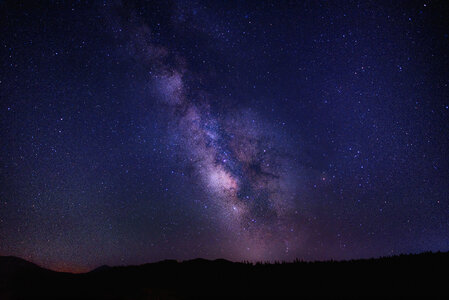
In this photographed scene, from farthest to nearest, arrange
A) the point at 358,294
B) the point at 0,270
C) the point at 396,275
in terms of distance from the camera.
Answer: the point at 0,270 < the point at 396,275 < the point at 358,294

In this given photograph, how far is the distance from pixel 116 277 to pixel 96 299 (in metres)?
3.66

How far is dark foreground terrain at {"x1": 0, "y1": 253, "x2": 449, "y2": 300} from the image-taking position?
1064 centimetres

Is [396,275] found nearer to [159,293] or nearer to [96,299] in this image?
[159,293]

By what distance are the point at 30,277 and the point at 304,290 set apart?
17491mm

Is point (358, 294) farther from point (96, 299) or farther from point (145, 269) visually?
point (145, 269)

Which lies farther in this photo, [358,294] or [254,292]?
[254,292]

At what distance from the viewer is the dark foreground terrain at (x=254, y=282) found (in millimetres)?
10638

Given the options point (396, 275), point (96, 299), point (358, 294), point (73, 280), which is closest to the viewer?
point (358, 294)

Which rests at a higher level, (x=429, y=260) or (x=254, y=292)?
(x=429, y=260)

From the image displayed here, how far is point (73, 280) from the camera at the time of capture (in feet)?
46.5

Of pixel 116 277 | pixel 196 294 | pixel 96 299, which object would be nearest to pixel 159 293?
pixel 196 294

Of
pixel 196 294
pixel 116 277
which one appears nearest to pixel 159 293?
pixel 196 294

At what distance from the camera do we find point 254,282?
13.5 metres

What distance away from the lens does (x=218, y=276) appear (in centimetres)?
1557
